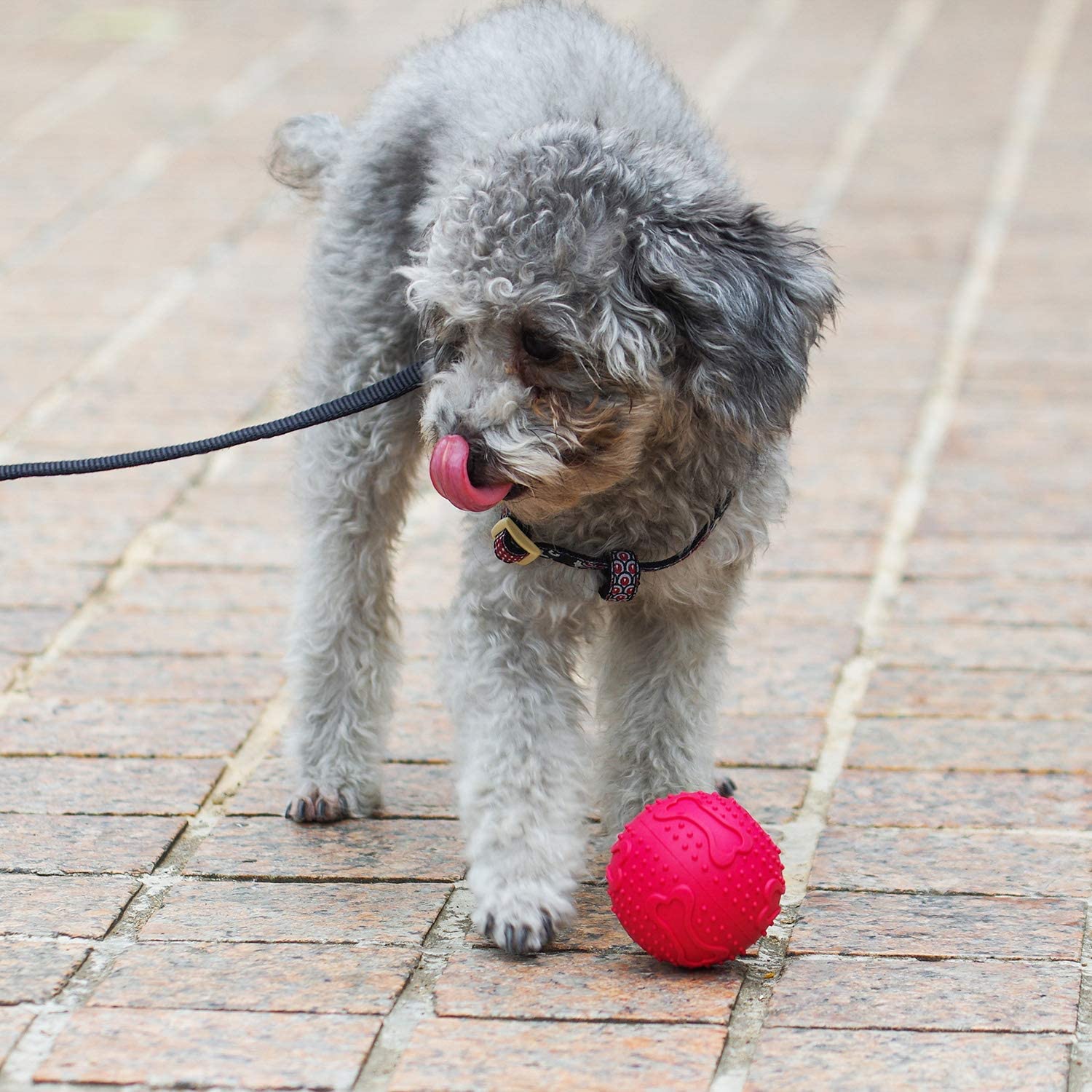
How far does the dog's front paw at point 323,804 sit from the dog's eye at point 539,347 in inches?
47.9

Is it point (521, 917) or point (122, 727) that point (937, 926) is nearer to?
point (521, 917)

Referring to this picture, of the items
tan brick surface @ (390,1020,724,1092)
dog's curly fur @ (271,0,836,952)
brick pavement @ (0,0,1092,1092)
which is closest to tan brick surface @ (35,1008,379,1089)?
brick pavement @ (0,0,1092,1092)

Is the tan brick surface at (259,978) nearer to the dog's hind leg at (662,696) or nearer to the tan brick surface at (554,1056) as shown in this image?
the tan brick surface at (554,1056)

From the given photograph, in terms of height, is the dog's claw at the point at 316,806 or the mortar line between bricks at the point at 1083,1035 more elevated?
the mortar line between bricks at the point at 1083,1035

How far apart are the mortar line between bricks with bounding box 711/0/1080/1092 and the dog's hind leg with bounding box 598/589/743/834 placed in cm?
31

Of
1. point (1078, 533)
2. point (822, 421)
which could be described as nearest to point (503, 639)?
point (1078, 533)

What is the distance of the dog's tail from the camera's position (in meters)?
4.00

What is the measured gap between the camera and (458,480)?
9.87ft

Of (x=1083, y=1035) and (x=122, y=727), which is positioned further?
(x=122, y=727)

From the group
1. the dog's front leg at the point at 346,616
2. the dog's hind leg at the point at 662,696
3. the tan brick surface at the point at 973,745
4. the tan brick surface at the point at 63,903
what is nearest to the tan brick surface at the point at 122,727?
the dog's front leg at the point at 346,616

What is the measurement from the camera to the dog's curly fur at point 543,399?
10.0 feet

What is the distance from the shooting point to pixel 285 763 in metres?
4.05

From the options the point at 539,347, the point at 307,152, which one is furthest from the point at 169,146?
the point at 539,347

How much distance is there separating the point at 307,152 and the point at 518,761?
1.56 metres
